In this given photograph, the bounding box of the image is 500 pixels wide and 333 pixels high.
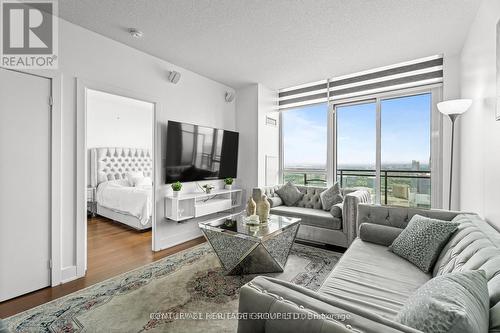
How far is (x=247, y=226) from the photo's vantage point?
2561mm

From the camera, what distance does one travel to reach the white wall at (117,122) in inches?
211

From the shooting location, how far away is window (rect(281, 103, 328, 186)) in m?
4.48

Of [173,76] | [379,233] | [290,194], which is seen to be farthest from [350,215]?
[173,76]

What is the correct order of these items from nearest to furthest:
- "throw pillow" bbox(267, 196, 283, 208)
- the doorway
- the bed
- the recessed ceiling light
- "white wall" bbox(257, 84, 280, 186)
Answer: the recessed ceiling light < the doorway < "throw pillow" bbox(267, 196, 283, 208) < the bed < "white wall" bbox(257, 84, 280, 186)

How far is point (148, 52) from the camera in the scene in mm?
3172

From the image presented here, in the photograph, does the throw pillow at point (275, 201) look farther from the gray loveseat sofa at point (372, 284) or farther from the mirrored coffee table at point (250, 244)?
the gray loveseat sofa at point (372, 284)

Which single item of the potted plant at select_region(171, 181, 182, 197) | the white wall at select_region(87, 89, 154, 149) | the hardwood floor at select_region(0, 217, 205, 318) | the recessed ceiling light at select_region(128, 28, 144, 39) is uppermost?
the recessed ceiling light at select_region(128, 28, 144, 39)

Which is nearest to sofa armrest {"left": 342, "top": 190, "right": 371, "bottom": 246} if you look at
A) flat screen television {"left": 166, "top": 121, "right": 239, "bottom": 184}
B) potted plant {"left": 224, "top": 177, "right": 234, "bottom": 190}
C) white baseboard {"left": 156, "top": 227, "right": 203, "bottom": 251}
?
potted plant {"left": 224, "top": 177, "right": 234, "bottom": 190}

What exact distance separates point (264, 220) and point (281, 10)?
217cm

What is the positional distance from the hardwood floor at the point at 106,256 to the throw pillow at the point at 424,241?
2706mm

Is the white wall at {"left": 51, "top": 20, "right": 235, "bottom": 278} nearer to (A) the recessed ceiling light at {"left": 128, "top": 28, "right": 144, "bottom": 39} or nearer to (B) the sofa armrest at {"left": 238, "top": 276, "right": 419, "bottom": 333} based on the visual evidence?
(A) the recessed ceiling light at {"left": 128, "top": 28, "right": 144, "bottom": 39}

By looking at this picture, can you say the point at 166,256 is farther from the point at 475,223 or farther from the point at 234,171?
the point at 475,223

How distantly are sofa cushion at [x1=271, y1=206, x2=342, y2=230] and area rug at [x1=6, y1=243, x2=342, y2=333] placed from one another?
62cm

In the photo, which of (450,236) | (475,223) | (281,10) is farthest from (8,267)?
(475,223)
